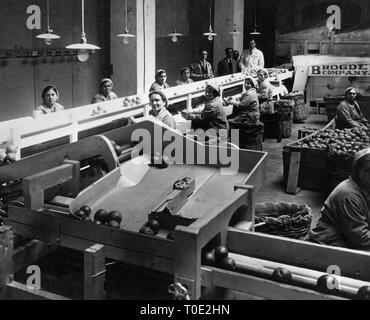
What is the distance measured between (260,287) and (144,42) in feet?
30.4

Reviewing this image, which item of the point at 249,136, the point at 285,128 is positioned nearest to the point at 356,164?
the point at 249,136


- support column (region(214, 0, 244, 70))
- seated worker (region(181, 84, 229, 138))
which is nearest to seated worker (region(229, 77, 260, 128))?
seated worker (region(181, 84, 229, 138))

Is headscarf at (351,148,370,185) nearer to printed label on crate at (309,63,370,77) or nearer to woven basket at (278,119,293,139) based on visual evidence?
woven basket at (278,119,293,139)

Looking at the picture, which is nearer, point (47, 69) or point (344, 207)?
point (344, 207)

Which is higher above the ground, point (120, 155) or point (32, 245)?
point (120, 155)

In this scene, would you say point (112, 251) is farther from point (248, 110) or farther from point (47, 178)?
point (248, 110)

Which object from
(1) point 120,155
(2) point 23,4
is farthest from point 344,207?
(2) point 23,4

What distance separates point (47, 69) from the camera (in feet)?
34.8

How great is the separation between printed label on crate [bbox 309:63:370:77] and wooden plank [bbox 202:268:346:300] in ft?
43.2

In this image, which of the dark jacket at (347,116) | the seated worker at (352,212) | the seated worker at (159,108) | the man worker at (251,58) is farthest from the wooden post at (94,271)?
the man worker at (251,58)
